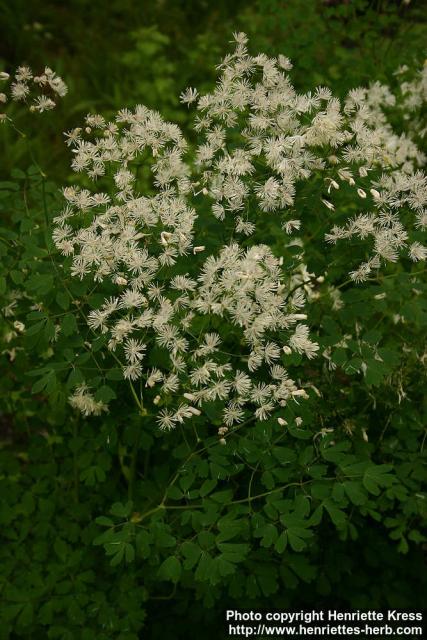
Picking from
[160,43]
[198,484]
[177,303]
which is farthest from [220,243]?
[160,43]

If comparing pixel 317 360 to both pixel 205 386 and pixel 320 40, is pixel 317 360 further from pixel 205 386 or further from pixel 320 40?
pixel 320 40

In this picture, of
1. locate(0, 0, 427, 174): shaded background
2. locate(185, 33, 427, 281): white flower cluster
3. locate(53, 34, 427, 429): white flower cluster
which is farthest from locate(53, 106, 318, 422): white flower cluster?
locate(0, 0, 427, 174): shaded background

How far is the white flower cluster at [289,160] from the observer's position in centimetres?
223

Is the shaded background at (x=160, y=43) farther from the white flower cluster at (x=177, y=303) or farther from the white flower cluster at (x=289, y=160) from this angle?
the white flower cluster at (x=177, y=303)

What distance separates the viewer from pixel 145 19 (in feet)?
21.0

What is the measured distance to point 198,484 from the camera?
249cm

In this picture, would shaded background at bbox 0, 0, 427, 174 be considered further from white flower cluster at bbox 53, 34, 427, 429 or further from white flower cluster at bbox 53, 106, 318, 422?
white flower cluster at bbox 53, 106, 318, 422

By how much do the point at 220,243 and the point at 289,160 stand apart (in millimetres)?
344

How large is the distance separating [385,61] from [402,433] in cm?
205

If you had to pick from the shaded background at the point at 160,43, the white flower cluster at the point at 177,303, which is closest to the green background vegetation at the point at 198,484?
the white flower cluster at the point at 177,303

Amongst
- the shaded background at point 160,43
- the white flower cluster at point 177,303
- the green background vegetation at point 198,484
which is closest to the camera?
the white flower cluster at point 177,303

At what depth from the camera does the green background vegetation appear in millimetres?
2221

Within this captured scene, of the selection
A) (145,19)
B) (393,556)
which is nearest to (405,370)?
(393,556)

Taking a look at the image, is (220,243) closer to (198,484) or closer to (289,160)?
(289,160)
